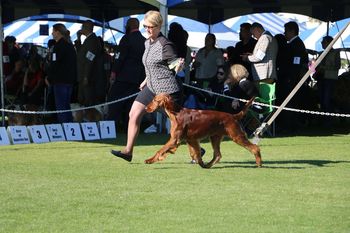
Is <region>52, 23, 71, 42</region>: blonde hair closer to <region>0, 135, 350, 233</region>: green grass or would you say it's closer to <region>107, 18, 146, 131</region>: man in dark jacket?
<region>107, 18, 146, 131</region>: man in dark jacket

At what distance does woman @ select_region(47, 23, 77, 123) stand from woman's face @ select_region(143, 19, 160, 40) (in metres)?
4.47

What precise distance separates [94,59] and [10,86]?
111 inches

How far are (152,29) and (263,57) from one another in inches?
185

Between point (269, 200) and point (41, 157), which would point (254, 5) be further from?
point (269, 200)

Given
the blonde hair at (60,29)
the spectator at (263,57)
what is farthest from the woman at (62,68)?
the spectator at (263,57)

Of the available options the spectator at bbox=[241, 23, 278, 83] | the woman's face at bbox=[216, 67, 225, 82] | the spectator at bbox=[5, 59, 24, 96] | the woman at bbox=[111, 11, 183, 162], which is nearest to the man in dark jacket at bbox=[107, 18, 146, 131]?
the spectator at bbox=[241, 23, 278, 83]

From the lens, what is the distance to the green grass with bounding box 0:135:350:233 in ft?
20.2

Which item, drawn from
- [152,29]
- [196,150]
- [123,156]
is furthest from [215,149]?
[152,29]

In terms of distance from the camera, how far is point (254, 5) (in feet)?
61.9

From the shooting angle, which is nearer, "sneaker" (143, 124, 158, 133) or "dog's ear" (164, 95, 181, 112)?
"dog's ear" (164, 95, 181, 112)

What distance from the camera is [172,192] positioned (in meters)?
7.59

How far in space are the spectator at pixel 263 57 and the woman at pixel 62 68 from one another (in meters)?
2.92

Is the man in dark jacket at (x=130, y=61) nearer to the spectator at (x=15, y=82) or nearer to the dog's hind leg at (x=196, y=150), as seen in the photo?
the spectator at (x=15, y=82)

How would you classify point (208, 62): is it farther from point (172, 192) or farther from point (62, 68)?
point (172, 192)
